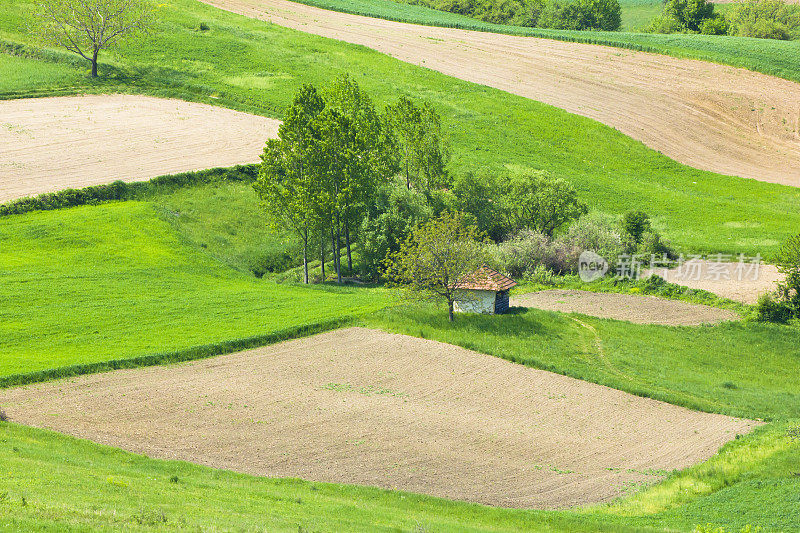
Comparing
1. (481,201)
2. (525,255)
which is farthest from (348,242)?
(525,255)

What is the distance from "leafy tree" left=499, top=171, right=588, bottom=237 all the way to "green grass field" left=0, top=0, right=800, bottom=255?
29.8 ft

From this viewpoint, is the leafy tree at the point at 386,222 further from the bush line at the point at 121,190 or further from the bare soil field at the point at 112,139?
the bare soil field at the point at 112,139

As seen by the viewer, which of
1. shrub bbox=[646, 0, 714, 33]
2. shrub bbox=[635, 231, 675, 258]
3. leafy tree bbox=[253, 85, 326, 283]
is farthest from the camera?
shrub bbox=[646, 0, 714, 33]

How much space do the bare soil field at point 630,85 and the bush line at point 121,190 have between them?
55378 mm

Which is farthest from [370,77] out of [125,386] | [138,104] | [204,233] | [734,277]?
[125,386]

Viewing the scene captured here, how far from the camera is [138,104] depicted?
114 metres

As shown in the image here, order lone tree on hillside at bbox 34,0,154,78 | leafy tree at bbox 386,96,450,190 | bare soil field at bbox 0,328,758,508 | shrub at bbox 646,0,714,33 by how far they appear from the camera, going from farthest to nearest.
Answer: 1. shrub at bbox 646,0,714,33
2. lone tree on hillside at bbox 34,0,154,78
3. leafy tree at bbox 386,96,450,190
4. bare soil field at bbox 0,328,758,508

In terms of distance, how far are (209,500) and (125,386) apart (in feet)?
57.2

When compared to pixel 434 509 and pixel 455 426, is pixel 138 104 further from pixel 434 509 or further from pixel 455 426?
pixel 434 509

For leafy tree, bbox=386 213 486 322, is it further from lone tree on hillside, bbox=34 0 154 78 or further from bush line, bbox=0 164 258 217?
lone tree on hillside, bbox=34 0 154 78

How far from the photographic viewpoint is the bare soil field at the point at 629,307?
219 ft

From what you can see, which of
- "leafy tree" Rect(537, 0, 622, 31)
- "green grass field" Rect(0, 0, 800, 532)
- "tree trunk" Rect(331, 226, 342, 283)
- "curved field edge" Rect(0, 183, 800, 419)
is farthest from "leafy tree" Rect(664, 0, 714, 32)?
"curved field edge" Rect(0, 183, 800, 419)

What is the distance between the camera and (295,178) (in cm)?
7750

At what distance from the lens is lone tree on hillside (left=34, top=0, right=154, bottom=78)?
120 meters
